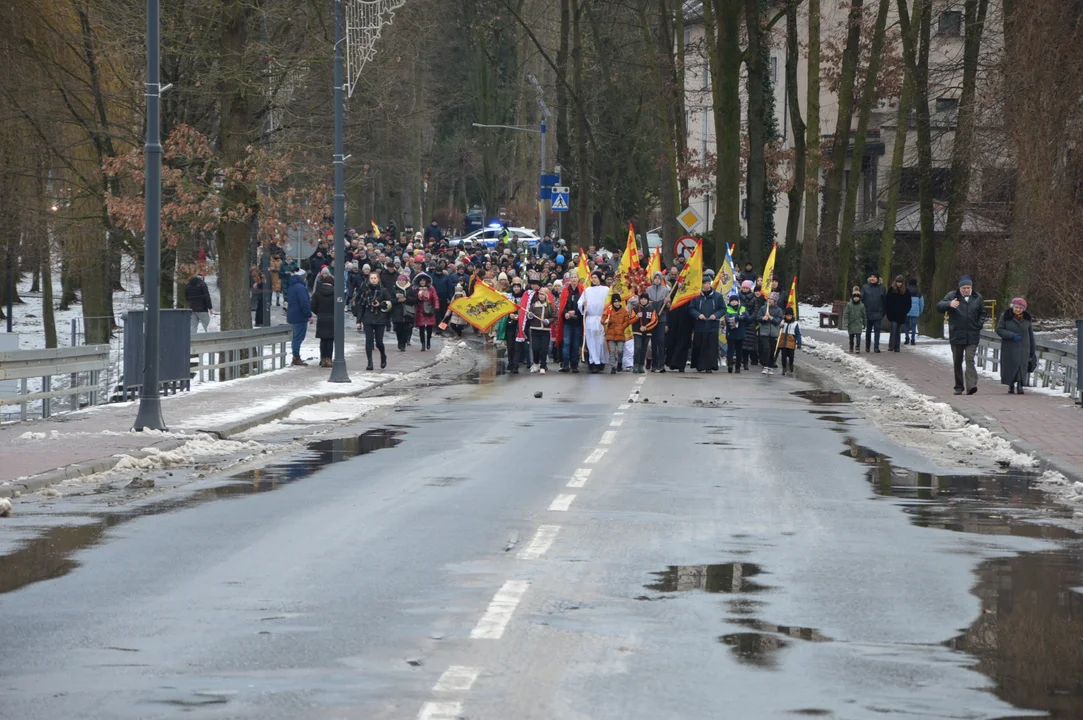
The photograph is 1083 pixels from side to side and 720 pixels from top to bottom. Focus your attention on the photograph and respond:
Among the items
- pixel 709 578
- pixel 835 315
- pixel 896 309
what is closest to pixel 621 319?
pixel 896 309

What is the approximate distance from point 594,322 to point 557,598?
22.9 metres

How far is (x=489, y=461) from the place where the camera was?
642 inches

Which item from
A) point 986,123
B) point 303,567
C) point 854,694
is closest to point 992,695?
point 854,694

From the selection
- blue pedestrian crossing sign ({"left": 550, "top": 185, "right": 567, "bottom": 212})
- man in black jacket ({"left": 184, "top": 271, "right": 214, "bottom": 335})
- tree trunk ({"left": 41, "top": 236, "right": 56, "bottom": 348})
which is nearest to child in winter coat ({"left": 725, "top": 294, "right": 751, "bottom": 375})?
man in black jacket ({"left": 184, "top": 271, "right": 214, "bottom": 335})

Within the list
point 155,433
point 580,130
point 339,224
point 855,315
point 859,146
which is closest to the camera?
point 155,433

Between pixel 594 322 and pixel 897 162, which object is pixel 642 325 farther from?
pixel 897 162

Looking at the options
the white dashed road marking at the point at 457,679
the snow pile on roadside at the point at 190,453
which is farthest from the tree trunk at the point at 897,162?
the white dashed road marking at the point at 457,679

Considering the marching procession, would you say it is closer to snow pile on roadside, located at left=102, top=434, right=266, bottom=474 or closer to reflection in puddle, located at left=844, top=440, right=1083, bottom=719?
snow pile on roadside, located at left=102, top=434, right=266, bottom=474

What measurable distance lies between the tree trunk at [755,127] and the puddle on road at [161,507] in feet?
82.6

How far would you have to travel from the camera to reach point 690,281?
31641mm

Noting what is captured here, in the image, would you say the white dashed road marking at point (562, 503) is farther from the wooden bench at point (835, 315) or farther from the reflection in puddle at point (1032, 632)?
the wooden bench at point (835, 315)

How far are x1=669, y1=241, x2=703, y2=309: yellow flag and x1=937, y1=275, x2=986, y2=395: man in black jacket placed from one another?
7504mm

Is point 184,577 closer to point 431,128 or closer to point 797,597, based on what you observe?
point 797,597

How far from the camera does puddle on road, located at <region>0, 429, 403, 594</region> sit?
32.0 ft
